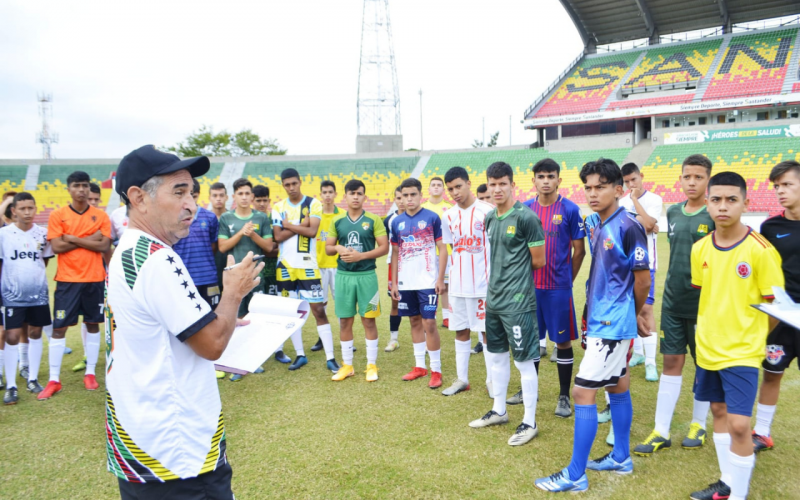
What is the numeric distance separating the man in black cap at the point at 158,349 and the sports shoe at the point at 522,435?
2678 mm

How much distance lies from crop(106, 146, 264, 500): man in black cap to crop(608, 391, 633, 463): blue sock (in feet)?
8.94

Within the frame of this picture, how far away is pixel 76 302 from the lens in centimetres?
548

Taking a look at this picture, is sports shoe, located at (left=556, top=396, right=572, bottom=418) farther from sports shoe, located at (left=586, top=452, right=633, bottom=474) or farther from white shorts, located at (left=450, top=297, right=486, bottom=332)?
white shorts, located at (left=450, top=297, right=486, bottom=332)

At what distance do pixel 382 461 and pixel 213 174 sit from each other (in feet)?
106

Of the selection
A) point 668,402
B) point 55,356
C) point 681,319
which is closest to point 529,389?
point 668,402

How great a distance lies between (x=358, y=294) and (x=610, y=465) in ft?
10.3

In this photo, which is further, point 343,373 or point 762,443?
point 343,373

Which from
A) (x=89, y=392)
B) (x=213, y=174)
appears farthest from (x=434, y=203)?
(x=213, y=174)

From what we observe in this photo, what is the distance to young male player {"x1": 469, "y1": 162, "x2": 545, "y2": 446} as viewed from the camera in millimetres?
3922

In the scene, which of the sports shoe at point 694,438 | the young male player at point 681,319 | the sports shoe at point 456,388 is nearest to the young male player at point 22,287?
the sports shoe at point 456,388

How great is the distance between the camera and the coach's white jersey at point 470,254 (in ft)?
16.0

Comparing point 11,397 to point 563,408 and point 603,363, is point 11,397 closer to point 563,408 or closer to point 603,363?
point 563,408

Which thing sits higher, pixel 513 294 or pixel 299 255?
pixel 299 255

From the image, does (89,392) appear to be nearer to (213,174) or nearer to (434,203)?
(434,203)
